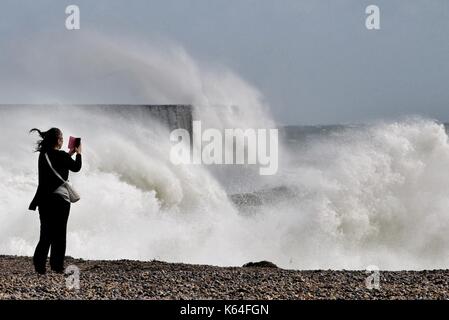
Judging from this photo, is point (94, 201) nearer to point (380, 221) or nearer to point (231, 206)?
point (231, 206)

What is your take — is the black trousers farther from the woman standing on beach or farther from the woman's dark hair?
the woman's dark hair

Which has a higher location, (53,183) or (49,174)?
(49,174)

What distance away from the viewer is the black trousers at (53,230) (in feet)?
28.8

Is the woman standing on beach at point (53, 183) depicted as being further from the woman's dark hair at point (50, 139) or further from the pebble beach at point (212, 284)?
the pebble beach at point (212, 284)

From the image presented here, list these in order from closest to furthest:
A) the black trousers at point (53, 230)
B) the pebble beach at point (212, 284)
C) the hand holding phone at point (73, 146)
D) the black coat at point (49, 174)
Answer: the pebble beach at point (212, 284)
the hand holding phone at point (73, 146)
the black coat at point (49, 174)
the black trousers at point (53, 230)

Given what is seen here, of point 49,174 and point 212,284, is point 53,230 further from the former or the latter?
point 212,284

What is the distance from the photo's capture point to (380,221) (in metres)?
20.6

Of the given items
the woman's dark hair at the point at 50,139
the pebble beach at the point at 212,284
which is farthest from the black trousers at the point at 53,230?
the woman's dark hair at the point at 50,139

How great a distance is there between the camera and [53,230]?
8.94 meters

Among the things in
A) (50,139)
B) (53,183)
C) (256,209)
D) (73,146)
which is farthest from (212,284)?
(256,209)

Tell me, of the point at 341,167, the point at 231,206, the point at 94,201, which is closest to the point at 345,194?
the point at 341,167

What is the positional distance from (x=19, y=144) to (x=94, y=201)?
7934mm

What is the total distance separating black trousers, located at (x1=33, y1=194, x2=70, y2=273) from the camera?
28.8 feet
